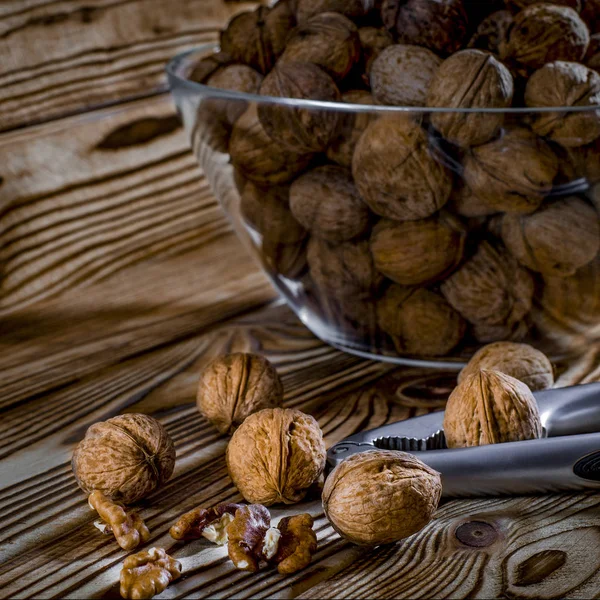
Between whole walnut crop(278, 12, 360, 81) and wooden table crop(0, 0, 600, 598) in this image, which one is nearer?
wooden table crop(0, 0, 600, 598)

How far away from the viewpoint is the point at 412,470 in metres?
0.67

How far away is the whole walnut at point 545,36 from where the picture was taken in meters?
0.87

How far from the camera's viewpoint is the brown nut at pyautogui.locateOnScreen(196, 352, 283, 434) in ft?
2.81

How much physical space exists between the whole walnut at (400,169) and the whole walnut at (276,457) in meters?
0.24

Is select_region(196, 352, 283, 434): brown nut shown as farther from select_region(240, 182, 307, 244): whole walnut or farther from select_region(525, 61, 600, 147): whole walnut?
select_region(525, 61, 600, 147): whole walnut

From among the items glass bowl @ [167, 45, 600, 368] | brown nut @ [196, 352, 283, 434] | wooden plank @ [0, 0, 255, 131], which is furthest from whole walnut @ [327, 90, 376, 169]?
wooden plank @ [0, 0, 255, 131]

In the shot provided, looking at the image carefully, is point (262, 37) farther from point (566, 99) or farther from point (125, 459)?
point (125, 459)

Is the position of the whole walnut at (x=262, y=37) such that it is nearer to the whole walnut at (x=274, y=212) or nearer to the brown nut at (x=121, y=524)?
the whole walnut at (x=274, y=212)

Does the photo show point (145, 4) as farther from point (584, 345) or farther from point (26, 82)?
point (584, 345)

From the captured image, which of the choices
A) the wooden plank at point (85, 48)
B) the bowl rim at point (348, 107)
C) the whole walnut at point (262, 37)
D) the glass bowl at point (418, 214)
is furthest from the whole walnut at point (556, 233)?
the wooden plank at point (85, 48)

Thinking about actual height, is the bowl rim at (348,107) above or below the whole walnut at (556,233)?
above

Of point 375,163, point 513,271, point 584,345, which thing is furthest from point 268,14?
point 584,345

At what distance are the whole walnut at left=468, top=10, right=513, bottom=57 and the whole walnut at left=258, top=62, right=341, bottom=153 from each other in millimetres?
155

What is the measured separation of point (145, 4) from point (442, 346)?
839 millimetres
